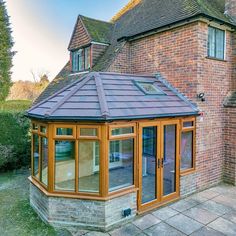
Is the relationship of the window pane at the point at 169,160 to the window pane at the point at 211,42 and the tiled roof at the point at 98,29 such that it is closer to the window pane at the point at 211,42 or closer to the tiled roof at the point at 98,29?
the window pane at the point at 211,42

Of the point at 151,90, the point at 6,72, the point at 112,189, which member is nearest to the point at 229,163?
the point at 151,90

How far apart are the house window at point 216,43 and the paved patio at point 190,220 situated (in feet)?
17.0

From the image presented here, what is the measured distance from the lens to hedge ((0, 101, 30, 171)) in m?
10.5

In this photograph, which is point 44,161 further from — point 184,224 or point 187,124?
point 187,124

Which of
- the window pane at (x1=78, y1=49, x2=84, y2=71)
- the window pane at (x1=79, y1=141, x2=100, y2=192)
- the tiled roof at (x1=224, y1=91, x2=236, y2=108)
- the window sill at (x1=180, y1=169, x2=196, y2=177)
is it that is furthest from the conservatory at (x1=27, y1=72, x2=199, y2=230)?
the window pane at (x1=78, y1=49, x2=84, y2=71)

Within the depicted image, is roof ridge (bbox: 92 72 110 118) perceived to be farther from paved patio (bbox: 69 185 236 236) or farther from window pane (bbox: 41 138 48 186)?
paved patio (bbox: 69 185 236 236)

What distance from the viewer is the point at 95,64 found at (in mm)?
11328

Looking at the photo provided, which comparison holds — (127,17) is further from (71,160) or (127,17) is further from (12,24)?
(12,24)

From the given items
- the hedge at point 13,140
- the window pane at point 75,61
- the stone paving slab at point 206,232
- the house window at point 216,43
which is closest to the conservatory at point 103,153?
the stone paving slab at point 206,232

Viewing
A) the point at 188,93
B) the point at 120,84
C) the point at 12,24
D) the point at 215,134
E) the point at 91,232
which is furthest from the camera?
the point at 12,24

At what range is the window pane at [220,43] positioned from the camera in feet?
26.7

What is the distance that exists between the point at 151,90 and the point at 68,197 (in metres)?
4.34

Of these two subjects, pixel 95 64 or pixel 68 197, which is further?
pixel 95 64

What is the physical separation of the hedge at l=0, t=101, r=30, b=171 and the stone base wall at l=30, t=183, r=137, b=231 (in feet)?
18.9
